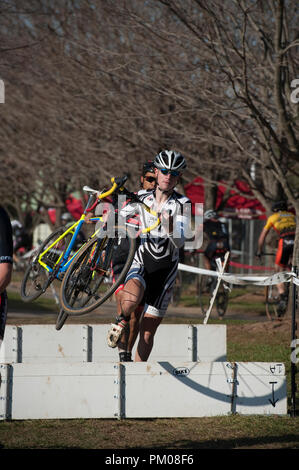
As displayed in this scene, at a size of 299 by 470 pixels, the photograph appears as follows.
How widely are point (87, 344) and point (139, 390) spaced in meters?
1.96

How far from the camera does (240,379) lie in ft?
24.8

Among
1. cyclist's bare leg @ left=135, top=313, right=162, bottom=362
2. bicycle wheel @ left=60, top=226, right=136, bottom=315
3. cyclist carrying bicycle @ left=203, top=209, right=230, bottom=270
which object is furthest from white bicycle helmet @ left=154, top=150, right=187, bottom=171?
cyclist carrying bicycle @ left=203, top=209, right=230, bottom=270

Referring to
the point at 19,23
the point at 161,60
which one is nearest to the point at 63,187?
the point at 19,23

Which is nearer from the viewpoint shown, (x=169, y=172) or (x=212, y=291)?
(x=169, y=172)

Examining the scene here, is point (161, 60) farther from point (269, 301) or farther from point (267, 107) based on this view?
point (269, 301)

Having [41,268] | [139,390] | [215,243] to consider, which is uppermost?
[215,243]

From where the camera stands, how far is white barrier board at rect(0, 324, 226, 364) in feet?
30.3

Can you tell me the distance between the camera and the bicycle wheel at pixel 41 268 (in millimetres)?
8883

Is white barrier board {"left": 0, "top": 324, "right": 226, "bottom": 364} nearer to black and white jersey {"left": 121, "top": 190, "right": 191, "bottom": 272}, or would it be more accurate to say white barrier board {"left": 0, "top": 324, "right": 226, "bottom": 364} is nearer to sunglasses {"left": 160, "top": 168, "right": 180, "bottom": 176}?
black and white jersey {"left": 121, "top": 190, "right": 191, "bottom": 272}

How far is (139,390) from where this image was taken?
291 inches

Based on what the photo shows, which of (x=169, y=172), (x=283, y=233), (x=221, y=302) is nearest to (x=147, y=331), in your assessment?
(x=169, y=172)

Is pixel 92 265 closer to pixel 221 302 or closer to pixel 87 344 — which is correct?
pixel 87 344

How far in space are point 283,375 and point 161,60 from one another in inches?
361

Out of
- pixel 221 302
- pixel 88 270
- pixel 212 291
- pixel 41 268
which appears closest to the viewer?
pixel 88 270
